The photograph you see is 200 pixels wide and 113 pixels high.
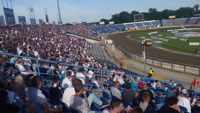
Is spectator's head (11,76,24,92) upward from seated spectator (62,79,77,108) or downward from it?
upward

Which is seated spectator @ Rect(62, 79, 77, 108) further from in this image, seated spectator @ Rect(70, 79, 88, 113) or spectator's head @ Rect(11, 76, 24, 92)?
spectator's head @ Rect(11, 76, 24, 92)

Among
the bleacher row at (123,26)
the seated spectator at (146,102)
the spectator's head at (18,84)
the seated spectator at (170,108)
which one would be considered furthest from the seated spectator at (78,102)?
the bleacher row at (123,26)

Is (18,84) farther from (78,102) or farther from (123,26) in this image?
(123,26)

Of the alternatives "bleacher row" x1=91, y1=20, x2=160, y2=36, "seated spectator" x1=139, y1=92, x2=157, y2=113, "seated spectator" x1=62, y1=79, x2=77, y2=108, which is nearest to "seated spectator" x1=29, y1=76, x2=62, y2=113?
"seated spectator" x1=62, y1=79, x2=77, y2=108

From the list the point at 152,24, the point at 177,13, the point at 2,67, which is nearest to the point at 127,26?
the point at 152,24

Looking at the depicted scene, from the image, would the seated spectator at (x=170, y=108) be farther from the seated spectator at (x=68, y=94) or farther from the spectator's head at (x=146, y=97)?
the seated spectator at (x=68, y=94)

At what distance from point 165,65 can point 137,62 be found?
18.4ft

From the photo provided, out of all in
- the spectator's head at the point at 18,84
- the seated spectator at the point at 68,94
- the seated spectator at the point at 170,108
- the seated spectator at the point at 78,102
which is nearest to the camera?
the seated spectator at the point at 170,108

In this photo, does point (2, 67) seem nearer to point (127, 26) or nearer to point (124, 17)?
point (127, 26)

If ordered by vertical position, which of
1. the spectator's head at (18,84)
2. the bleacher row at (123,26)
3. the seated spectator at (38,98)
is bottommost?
the bleacher row at (123,26)

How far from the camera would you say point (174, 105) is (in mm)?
5449

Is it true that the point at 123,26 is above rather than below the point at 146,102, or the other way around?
below

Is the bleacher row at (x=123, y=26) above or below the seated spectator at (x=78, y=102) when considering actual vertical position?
below

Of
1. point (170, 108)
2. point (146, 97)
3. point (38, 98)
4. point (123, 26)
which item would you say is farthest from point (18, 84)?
point (123, 26)
